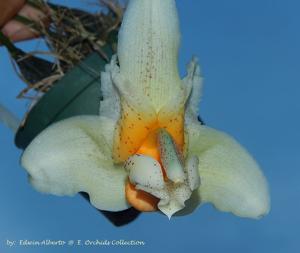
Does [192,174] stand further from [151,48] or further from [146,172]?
[151,48]

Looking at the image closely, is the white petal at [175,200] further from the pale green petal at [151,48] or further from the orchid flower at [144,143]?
the pale green petal at [151,48]

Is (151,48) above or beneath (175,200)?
above

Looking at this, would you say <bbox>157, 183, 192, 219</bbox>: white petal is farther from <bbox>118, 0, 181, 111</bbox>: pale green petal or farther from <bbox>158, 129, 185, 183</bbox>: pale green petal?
<bbox>118, 0, 181, 111</bbox>: pale green petal

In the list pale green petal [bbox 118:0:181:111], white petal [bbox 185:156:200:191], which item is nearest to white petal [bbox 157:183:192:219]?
white petal [bbox 185:156:200:191]

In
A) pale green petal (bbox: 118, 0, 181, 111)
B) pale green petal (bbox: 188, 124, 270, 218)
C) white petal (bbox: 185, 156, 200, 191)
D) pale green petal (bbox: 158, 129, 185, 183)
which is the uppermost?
pale green petal (bbox: 118, 0, 181, 111)

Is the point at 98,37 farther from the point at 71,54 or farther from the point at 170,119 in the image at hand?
the point at 170,119

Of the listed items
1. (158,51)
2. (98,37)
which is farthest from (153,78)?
(98,37)

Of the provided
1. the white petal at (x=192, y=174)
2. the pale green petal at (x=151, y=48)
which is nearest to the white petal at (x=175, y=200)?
the white petal at (x=192, y=174)

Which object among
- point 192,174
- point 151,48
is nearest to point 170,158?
point 192,174
